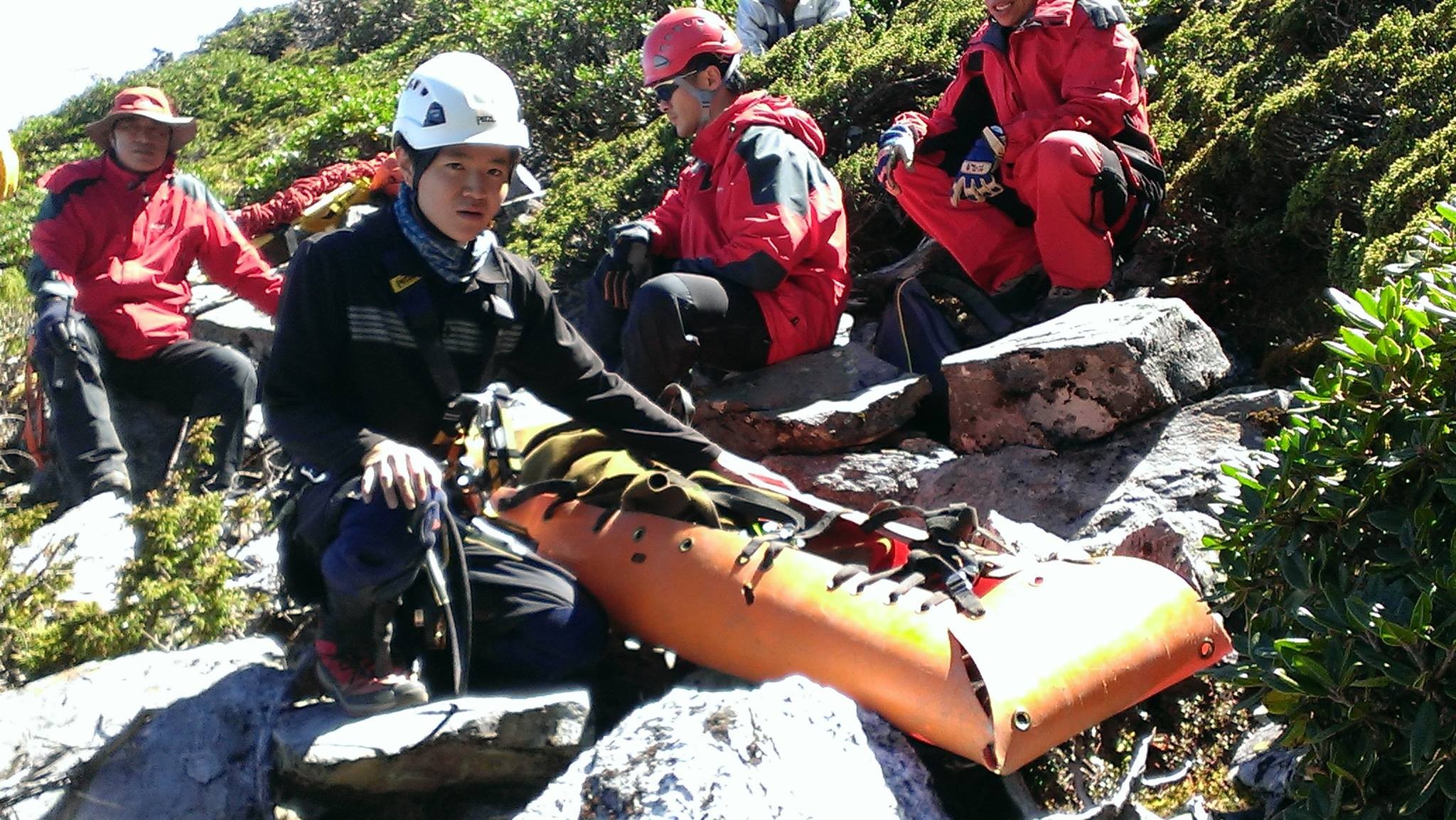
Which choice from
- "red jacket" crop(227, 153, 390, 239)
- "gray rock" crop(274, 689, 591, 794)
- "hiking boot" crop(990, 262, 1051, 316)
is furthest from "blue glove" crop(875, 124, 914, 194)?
"red jacket" crop(227, 153, 390, 239)

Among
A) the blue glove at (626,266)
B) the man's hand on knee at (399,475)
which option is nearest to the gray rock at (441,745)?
the man's hand on knee at (399,475)

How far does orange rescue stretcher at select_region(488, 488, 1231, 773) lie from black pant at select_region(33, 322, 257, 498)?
9.99ft

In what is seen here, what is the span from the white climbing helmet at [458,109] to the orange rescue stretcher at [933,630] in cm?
105

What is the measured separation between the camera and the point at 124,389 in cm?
623

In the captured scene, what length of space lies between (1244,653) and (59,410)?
503 cm

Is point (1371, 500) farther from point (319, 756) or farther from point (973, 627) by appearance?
point (319, 756)

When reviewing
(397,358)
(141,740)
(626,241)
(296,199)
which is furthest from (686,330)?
(296,199)

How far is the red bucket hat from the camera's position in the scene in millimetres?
6277

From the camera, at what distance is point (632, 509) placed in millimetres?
3619

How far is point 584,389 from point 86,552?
1717 mm

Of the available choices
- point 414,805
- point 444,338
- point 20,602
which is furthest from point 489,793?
point 20,602

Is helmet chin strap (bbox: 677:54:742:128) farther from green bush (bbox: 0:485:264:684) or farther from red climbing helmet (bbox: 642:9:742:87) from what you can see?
green bush (bbox: 0:485:264:684)

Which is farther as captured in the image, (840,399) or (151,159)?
(151,159)

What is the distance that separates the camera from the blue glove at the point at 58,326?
5.85 m
